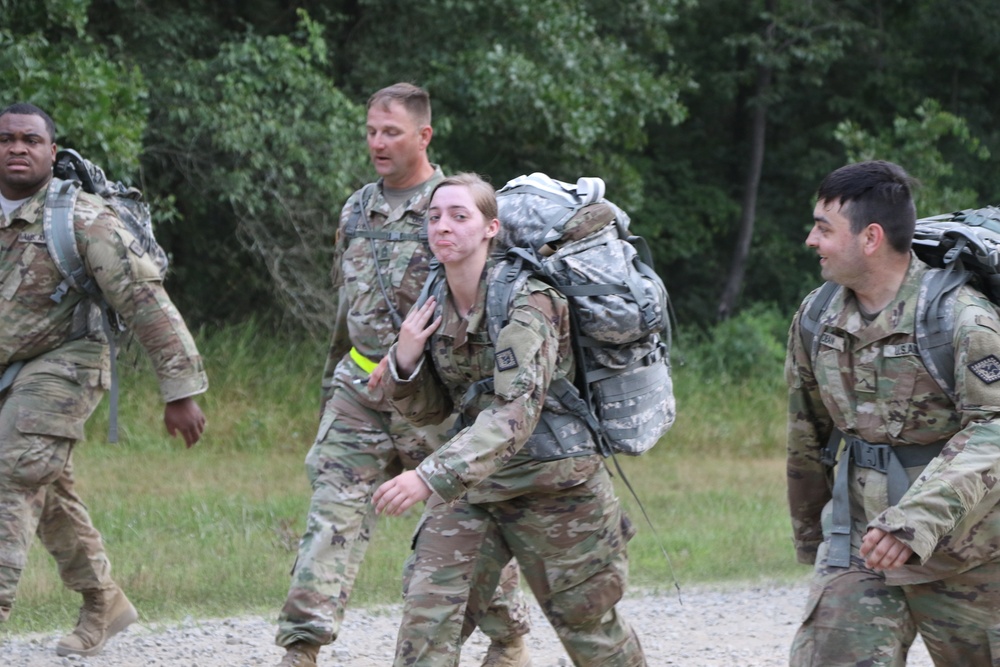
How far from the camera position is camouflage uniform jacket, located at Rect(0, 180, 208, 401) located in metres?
5.55

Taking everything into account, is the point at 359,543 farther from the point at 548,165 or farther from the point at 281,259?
the point at 548,165

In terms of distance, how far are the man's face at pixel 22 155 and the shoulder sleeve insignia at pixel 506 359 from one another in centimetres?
248

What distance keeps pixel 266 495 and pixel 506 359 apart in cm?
678

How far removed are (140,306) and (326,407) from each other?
2.72 feet

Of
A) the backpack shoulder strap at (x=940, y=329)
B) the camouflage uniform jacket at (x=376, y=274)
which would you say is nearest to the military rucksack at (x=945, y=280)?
the backpack shoulder strap at (x=940, y=329)

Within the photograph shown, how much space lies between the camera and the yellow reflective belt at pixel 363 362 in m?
5.62

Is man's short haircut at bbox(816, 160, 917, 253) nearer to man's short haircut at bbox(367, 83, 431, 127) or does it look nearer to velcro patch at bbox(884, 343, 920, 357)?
velcro patch at bbox(884, 343, 920, 357)

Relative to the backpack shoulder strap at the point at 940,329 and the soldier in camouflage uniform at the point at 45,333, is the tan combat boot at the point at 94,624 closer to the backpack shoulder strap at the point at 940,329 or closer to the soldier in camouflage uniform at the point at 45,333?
the soldier in camouflage uniform at the point at 45,333

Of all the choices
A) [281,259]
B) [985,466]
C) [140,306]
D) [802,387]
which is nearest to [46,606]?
[140,306]

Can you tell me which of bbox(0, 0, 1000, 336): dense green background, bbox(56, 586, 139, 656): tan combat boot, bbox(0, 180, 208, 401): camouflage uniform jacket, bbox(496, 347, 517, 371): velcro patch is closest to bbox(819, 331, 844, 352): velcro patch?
bbox(496, 347, 517, 371): velcro patch

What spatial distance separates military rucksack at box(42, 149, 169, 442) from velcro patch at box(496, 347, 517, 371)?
2122 mm

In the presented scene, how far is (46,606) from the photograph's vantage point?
23.3 ft

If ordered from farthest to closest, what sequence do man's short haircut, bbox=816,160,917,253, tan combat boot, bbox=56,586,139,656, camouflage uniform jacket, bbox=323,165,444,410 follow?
1. tan combat boot, bbox=56,586,139,656
2. camouflage uniform jacket, bbox=323,165,444,410
3. man's short haircut, bbox=816,160,917,253

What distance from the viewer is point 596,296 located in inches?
171
